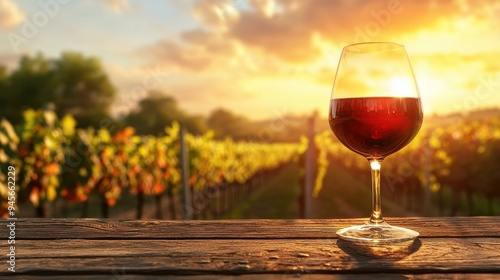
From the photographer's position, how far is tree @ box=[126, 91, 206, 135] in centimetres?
6919

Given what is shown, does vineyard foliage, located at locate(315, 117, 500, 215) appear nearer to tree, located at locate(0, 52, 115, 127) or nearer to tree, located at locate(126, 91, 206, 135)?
tree, located at locate(0, 52, 115, 127)

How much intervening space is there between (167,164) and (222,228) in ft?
34.9

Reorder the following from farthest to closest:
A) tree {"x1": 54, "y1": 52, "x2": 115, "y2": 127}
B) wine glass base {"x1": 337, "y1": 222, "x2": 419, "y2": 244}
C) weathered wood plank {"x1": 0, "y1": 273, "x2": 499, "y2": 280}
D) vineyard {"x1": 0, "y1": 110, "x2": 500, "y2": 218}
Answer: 1. tree {"x1": 54, "y1": 52, "x2": 115, "y2": 127}
2. vineyard {"x1": 0, "y1": 110, "x2": 500, "y2": 218}
3. wine glass base {"x1": 337, "y1": 222, "x2": 419, "y2": 244}
4. weathered wood plank {"x1": 0, "y1": 273, "x2": 499, "y2": 280}

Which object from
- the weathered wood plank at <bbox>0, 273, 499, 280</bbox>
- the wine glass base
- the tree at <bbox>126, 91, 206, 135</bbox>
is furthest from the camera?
the tree at <bbox>126, 91, 206, 135</bbox>

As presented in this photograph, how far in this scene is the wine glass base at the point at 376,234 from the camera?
1.34 metres

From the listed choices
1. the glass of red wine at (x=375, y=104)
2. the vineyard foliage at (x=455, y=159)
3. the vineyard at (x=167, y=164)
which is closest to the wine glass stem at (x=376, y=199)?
the glass of red wine at (x=375, y=104)

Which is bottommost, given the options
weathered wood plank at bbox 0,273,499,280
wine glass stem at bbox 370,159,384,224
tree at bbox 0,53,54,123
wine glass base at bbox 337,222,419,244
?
weathered wood plank at bbox 0,273,499,280

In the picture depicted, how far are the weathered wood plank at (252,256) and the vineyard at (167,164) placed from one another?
4.35 feet

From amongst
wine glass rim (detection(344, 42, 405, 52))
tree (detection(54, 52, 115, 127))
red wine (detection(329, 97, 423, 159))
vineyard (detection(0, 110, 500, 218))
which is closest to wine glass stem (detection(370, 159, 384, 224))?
red wine (detection(329, 97, 423, 159))

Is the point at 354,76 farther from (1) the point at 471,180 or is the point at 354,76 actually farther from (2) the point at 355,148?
(1) the point at 471,180

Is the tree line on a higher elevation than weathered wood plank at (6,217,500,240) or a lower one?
higher

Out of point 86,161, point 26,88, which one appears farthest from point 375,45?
point 26,88

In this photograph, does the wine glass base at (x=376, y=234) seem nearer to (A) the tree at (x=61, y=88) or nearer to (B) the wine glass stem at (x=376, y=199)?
(B) the wine glass stem at (x=376, y=199)

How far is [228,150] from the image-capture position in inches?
693
